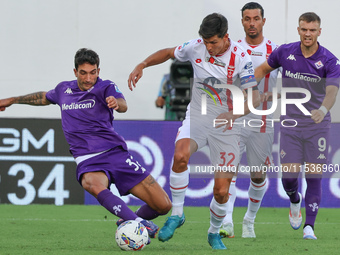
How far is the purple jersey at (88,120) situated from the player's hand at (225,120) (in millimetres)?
968

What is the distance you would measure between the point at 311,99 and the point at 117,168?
2134mm

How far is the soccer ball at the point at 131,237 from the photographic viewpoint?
6.43 metres

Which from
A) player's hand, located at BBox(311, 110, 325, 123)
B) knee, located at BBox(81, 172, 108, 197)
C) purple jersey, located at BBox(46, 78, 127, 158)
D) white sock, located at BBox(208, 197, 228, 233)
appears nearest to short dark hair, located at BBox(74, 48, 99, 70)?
purple jersey, located at BBox(46, 78, 127, 158)

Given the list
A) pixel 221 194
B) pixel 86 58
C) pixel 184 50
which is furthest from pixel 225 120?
pixel 86 58

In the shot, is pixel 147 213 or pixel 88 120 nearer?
pixel 88 120

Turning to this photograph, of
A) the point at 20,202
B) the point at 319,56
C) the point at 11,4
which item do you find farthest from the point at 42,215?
the point at 11,4

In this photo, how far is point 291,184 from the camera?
8.24 meters

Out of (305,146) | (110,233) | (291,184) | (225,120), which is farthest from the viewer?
(110,233)

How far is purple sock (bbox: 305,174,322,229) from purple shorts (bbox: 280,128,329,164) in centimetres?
20

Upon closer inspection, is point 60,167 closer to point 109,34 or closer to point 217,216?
point 217,216

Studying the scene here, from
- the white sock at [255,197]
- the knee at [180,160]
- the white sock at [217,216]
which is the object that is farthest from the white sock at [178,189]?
the white sock at [255,197]

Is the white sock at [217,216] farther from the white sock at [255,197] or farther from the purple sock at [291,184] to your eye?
the white sock at [255,197]

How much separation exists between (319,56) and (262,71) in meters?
0.64

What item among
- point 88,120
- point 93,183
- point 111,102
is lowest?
point 93,183
